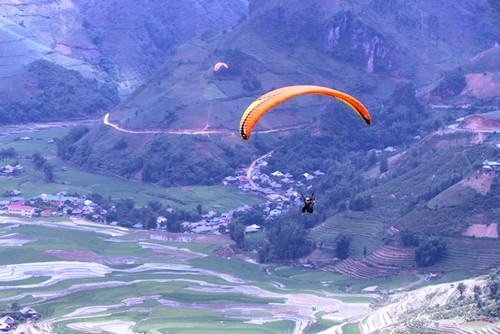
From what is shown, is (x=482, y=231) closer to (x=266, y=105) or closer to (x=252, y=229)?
(x=252, y=229)

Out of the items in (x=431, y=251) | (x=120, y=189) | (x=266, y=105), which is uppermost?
(x=266, y=105)

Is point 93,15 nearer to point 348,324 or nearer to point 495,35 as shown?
point 495,35

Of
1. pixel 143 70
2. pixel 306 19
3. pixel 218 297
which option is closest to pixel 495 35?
pixel 306 19

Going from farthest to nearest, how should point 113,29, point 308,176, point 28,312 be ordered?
point 113,29 → point 308,176 → point 28,312

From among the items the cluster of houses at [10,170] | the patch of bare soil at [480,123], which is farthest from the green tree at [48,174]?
the patch of bare soil at [480,123]

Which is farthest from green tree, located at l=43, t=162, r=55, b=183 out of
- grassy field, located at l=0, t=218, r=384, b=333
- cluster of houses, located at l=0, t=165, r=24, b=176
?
grassy field, located at l=0, t=218, r=384, b=333

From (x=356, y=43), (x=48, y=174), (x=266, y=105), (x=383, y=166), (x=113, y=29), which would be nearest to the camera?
(x=266, y=105)

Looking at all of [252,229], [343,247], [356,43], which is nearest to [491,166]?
[343,247]
